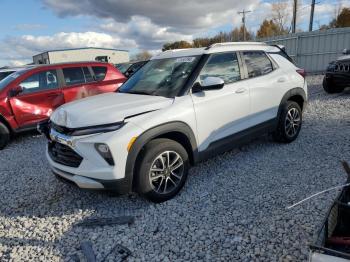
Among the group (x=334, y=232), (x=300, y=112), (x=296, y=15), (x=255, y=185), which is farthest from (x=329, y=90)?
(x=296, y=15)

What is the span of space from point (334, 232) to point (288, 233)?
2.79 ft

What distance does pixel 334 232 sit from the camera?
79.9 inches

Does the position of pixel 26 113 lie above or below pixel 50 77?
below

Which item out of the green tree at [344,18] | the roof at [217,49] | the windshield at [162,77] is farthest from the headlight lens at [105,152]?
the green tree at [344,18]

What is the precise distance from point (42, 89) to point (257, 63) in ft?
16.4

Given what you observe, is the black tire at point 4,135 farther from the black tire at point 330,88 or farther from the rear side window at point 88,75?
the black tire at point 330,88

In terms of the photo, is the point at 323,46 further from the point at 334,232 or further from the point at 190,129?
the point at 334,232

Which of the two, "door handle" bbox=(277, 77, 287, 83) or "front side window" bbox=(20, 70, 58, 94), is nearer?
"door handle" bbox=(277, 77, 287, 83)

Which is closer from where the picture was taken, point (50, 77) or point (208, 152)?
point (208, 152)

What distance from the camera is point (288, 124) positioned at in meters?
5.20

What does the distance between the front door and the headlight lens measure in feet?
4.03

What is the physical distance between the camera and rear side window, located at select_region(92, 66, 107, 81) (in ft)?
25.3

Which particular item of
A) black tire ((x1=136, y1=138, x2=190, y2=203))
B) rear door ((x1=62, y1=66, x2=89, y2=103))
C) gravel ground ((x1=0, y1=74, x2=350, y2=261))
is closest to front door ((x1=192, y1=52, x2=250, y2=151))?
black tire ((x1=136, y1=138, x2=190, y2=203))

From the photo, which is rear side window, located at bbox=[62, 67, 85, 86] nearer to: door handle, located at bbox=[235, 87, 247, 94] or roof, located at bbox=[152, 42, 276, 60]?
roof, located at bbox=[152, 42, 276, 60]
